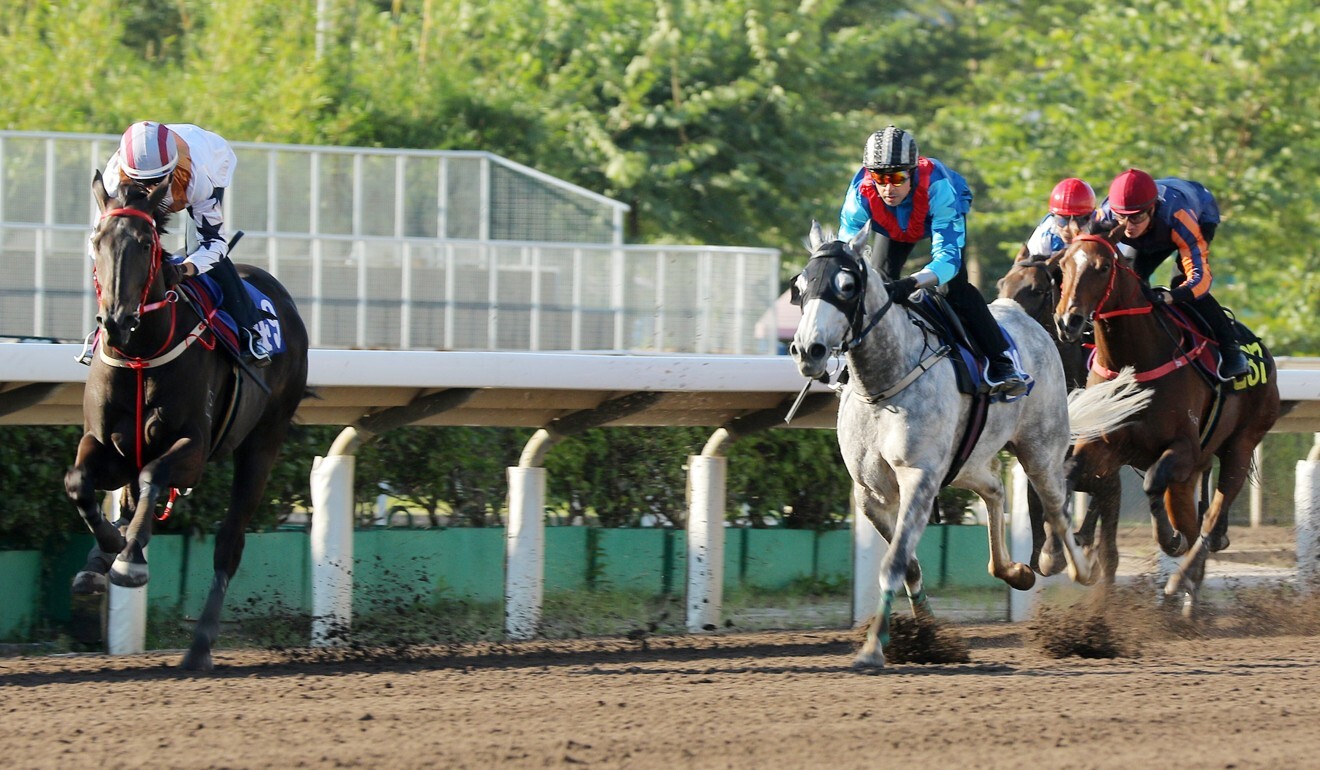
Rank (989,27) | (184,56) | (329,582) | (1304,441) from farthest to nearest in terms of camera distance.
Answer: (989,27) → (184,56) → (1304,441) → (329,582)

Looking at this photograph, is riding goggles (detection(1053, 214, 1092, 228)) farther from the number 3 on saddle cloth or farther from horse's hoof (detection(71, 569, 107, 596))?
horse's hoof (detection(71, 569, 107, 596))

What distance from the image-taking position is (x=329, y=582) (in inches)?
260

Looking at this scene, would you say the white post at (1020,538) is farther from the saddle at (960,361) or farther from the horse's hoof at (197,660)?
the horse's hoof at (197,660)

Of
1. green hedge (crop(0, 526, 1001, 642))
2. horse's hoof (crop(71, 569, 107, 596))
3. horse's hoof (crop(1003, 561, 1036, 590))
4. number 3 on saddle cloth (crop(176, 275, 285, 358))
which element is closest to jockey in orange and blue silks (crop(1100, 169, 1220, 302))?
horse's hoof (crop(1003, 561, 1036, 590))

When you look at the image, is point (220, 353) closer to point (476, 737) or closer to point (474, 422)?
point (474, 422)

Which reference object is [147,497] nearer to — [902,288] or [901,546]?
[901,546]

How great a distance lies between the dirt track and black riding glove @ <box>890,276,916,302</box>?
1.29 meters

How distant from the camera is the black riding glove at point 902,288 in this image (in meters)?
6.03

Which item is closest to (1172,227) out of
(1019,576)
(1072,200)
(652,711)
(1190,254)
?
(1190,254)

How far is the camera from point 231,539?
6.26m

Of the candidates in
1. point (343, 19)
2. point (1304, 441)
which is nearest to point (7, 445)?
point (1304, 441)

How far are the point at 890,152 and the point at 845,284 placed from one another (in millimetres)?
730

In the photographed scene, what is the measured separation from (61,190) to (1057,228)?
9.39m

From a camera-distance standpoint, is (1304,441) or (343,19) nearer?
(1304,441)
